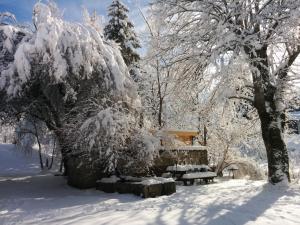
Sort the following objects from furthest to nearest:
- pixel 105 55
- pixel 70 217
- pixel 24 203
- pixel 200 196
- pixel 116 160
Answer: pixel 105 55 < pixel 116 160 < pixel 200 196 < pixel 24 203 < pixel 70 217

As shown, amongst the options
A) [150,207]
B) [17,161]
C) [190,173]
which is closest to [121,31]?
[17,161]

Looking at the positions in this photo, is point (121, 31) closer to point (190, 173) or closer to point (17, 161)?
point (17, 161)

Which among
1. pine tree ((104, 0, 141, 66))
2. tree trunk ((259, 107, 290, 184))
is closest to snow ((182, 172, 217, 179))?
tree trunk ((259, 107, 290, 184))

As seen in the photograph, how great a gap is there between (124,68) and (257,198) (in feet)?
22.2

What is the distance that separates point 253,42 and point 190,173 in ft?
18.8

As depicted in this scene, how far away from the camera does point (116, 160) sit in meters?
11.1

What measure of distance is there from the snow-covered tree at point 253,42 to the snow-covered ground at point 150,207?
2.28 m

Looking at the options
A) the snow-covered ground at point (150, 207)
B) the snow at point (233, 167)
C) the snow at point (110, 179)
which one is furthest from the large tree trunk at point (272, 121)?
Result: the snow at point (233, 167)

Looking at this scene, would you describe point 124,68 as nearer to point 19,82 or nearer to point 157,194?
point 19,82

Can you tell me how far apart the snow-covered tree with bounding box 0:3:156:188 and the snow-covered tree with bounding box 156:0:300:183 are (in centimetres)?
248

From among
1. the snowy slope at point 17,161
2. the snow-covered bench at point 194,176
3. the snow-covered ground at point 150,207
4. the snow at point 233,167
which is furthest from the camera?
the snowy slope at point 17,161

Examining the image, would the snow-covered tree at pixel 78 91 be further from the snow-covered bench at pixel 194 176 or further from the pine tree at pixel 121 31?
the pine tree at pixel 121 31

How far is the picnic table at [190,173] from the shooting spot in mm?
13098

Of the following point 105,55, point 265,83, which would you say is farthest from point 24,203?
point 265,83
